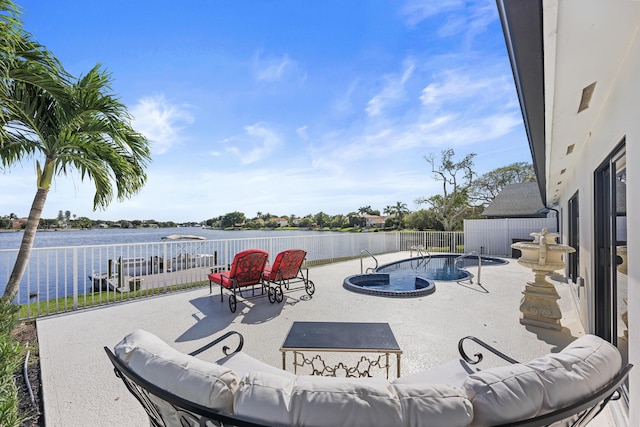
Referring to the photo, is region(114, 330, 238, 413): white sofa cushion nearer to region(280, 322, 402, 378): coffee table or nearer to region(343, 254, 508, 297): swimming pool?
region(280, 322, 402, 378): coffee table

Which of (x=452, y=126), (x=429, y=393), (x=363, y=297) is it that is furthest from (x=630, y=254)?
(x=452, y=126)

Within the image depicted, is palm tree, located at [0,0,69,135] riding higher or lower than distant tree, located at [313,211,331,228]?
higher

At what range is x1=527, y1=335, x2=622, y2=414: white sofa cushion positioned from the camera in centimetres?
106

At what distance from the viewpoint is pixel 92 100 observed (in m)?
4.31

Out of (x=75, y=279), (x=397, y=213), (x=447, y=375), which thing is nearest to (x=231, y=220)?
(x=397, y=213)

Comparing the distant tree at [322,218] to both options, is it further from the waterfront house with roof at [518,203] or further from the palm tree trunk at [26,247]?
the palm tree trunk at [26,247]

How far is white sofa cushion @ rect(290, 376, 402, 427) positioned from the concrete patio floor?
1.95m

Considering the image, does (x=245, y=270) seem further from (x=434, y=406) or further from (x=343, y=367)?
(x=434, y=406)

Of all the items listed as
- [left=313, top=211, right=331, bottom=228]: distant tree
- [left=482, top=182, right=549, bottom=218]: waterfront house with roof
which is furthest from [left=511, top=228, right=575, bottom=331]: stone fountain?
[left=313, top=211, right=331, bottom=228]: distant tree

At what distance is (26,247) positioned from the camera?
4.21 m

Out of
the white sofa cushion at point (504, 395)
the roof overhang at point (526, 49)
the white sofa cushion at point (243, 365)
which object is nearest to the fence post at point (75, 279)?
the white sofa cushion at point (243, 365)

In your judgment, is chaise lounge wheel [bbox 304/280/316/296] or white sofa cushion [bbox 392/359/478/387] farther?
chaise lounge wheel [bbox 304/280/316/296]

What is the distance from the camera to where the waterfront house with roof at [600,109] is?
1.50 m

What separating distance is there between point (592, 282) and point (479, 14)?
3.41m
